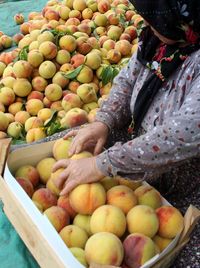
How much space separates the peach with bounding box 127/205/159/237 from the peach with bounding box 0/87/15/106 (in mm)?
1292

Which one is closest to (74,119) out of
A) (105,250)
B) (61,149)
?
(61,149)

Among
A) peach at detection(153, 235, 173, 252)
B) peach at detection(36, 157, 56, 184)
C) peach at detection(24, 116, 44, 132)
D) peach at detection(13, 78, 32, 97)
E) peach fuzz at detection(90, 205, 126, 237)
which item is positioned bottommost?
peach at detection(24, 116, 44, 132)

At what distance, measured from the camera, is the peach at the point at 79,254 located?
1.15 metres

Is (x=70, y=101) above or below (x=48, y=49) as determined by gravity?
below

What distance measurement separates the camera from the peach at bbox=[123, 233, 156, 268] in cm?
115

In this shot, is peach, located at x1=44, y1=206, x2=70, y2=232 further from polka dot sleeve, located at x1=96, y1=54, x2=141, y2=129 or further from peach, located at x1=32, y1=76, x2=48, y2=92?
peach, located at x1=32, y1=76, x2=48, y2=92

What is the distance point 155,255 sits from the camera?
3.84 feet

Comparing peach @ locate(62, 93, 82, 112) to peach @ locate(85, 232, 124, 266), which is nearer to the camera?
peach @ locate(85, 232, 124, 266)

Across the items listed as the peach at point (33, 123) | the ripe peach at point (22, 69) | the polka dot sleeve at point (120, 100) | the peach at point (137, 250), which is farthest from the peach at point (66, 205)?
the ripe peach at point (22, 69)

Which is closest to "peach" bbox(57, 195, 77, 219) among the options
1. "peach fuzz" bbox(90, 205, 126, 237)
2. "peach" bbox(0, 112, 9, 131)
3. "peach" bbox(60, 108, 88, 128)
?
"peach fuzz" bbox(90, 205, 126, 237)

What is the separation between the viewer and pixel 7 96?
2340mm

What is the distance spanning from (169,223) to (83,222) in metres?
0.26

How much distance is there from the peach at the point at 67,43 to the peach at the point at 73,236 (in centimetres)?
146

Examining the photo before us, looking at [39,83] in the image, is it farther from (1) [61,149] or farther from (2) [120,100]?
(1) [61,149]
